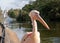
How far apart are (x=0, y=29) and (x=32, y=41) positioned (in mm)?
3351

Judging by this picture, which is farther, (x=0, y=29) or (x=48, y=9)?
(x=48, y=9)

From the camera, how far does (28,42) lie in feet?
24.7

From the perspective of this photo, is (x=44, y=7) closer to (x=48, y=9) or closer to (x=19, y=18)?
(x=48, y=9)

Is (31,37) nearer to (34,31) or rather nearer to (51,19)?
(34,31)

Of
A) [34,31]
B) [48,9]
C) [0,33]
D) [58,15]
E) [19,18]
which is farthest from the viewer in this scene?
[19,18]

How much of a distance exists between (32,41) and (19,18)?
315 ft

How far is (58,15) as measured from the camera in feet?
221

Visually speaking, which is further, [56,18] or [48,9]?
[48,9]

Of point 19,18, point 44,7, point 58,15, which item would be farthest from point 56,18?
point 19,18

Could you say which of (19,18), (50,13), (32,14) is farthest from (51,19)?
(32,14)

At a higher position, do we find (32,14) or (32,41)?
(32,14)

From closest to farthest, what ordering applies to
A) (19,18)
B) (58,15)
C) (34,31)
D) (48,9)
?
(34,31) → (58,15) → (48,9) → (19,18)

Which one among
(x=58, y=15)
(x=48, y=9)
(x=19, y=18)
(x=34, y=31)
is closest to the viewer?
(x=34, y=31)

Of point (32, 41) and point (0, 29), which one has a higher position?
point (0, 29)
